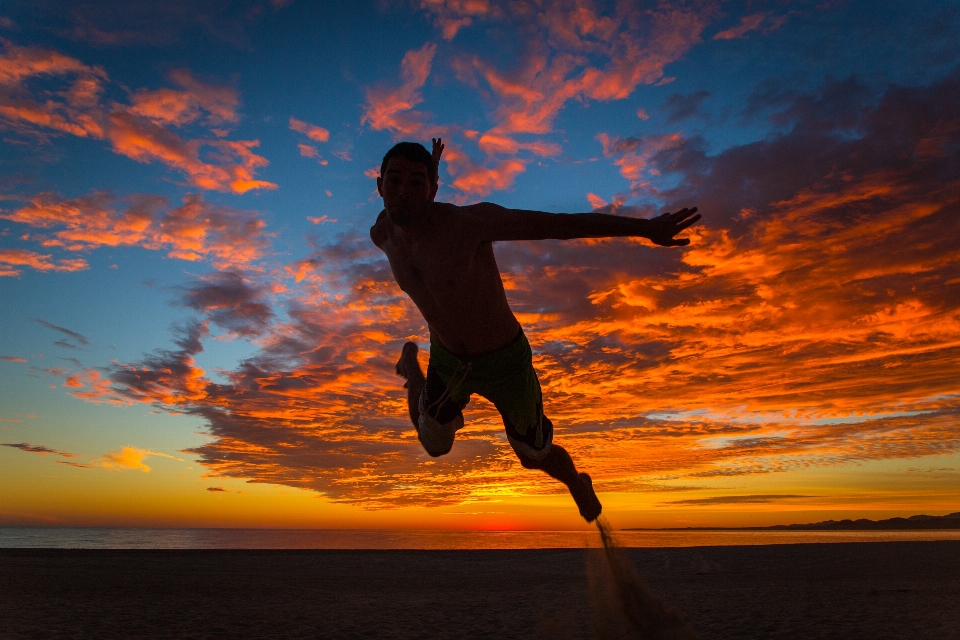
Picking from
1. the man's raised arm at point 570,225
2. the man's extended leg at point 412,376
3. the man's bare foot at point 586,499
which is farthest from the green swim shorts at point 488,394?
the man's raised arm at point 570,225

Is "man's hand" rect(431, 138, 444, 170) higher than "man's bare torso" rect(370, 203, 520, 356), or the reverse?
"man's hand" rect(431, 138, 444, 170)

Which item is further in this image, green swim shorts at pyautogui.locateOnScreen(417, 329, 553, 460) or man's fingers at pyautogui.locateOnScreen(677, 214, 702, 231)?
green swim shorts at pyautogui.locateOnScreen(417, 329, 553, 460)

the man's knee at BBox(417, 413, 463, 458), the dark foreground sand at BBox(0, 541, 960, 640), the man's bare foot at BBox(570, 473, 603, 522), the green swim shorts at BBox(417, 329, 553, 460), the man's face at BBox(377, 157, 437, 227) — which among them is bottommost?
the dark foreground sand at BBox(0, 541, 960, 640)

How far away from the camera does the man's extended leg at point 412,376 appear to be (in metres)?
4.57

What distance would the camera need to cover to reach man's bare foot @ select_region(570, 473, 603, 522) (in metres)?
4.75

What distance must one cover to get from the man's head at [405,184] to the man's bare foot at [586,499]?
269 cm

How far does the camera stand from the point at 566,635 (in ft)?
13.1

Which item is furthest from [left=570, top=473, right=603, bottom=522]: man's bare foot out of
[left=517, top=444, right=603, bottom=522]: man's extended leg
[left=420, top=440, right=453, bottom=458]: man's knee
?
[left=420, top=440, right=453, bottom=458]: man's knee

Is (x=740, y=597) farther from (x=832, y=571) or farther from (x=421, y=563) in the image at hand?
(x=421, y=563)

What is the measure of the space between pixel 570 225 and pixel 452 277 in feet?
2.74

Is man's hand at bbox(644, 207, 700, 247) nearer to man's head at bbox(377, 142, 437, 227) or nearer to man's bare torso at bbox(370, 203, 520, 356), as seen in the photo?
man's bare torso at bbox(370, 203, 520, 356)

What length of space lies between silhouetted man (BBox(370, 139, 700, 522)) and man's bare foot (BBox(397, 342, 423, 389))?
0.17 m

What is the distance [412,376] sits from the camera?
Answer: 4816mm

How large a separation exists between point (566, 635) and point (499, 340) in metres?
2.17
